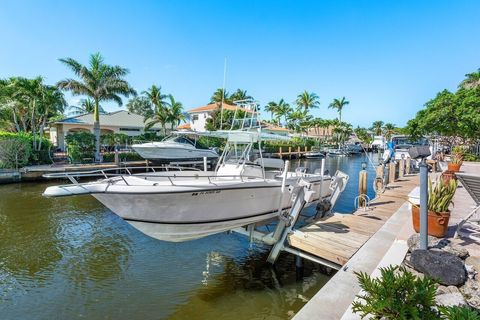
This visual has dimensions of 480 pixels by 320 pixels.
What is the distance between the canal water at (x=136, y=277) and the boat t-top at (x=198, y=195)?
1224 millimetres

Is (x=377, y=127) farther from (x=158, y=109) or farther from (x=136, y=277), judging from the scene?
(x=136, y=277)

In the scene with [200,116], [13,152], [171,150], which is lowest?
[13,152]

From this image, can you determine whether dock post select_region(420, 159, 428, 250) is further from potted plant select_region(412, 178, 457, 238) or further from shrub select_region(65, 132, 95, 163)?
shrub select_region(65, 132, 95, 163)

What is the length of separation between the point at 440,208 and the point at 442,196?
0.22m

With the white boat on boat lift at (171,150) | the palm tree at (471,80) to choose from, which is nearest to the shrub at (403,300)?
the white boat on boat lift at (171,150)

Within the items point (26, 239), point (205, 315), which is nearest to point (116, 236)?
point (26, 239)

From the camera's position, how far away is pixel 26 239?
9211 mm

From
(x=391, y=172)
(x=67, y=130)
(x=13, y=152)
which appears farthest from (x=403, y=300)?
(x=67, y=130)

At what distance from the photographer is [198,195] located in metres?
6.23

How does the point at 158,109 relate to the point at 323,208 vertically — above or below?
above

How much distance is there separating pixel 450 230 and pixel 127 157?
24.3 metres

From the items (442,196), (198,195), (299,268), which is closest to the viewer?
(442,196)

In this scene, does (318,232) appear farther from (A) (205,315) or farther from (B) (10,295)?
(B) (10,295)

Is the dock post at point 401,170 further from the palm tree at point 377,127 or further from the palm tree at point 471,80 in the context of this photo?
the palm tree at point 377,127
